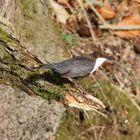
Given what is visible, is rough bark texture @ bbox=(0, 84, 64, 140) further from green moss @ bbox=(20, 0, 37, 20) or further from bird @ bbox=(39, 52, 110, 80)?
bird @ bbox=(39, 52, 110, 80)

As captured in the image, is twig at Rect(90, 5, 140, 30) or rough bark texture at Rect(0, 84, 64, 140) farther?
twig at Rect(90, 5, 140, 30)

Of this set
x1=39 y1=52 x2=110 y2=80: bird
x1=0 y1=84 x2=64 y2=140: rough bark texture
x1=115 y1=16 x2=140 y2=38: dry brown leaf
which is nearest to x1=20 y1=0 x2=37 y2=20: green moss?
x1=0 y1=84 x2=64 y2=140: rough bark texture

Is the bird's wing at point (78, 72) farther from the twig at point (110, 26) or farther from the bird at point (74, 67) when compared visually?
the twig at point (110, 26)

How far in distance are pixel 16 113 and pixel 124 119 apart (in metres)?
1.36

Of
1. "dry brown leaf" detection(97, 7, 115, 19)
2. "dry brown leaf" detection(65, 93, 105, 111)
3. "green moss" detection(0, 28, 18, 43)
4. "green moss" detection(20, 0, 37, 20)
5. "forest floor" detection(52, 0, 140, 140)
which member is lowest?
"forest floor" detection(52, 0, 140, 140)

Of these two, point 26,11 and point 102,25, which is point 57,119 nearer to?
point 26,11

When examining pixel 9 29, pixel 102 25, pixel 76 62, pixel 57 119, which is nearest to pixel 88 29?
pixel 102 25

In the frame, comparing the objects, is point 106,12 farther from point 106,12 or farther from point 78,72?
point 78,72

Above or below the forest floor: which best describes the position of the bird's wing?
above

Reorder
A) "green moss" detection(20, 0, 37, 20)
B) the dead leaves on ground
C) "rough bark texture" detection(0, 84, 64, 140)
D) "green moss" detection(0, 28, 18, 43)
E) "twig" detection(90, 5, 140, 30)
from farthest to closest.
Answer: "twig" detection(90, 5, 140, 30) < the dead leaves on ground < "green moss" detection(20, 0, 37, 20) < "rough bark texture" detection(0, 84, 64, 140) < "green moss" detection(0, 28, 18, 43)

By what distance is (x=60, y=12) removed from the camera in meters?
4.88

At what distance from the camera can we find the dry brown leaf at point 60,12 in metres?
4.81

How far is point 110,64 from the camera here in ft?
16.4

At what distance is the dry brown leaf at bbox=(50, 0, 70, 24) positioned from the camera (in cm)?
481
